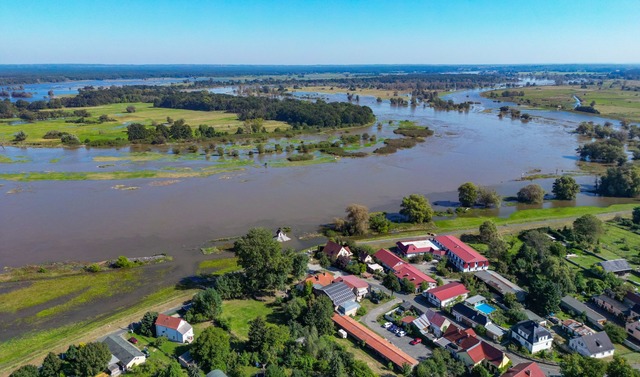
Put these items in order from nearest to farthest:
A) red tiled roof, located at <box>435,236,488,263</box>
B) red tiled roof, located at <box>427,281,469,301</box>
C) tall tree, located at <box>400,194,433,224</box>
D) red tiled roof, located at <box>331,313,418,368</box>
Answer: red tiled roof, located at <box>331,313,418,368</box> → red tiled roof, located at <box>427,281,469,301</box> → red tiled roof, located at <box>435,236,488,263</box> → tall tree, located at <box>400,194,433,224</box>

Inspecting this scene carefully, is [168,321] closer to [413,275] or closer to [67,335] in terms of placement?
[67,335]

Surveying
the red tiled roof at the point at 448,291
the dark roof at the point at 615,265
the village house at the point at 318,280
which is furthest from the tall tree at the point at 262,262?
the dark roof at the point at 615,265

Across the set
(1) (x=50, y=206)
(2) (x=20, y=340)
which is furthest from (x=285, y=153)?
(2) (x=20, y=340)

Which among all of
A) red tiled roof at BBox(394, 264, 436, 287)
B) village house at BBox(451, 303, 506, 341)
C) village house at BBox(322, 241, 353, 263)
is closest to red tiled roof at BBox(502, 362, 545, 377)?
village house at BBox(451, 303, 506, 341)

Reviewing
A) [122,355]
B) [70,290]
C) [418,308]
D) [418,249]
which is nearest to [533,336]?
[418,308]

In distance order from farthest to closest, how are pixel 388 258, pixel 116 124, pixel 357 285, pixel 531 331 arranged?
pixel 116 124, pixel 388 258, pixel 357 285, pixel 531 331

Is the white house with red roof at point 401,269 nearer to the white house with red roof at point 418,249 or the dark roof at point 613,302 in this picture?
the white house with red roof at point 418,249

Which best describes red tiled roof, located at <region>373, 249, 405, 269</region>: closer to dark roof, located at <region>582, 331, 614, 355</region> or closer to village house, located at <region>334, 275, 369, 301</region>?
village house, located at <region>334, 275, 369, 301</region>
